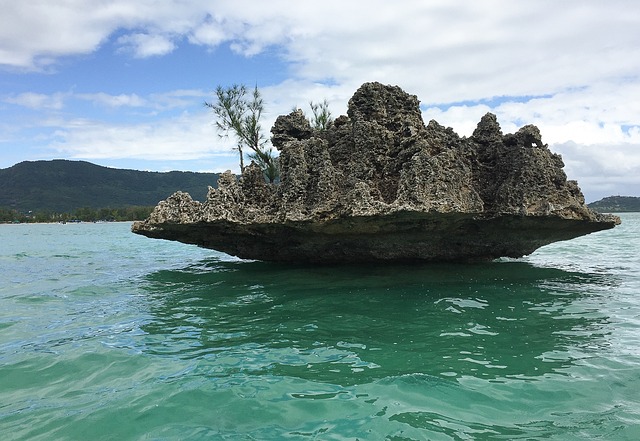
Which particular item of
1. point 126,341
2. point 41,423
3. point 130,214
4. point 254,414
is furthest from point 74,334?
point 130,214

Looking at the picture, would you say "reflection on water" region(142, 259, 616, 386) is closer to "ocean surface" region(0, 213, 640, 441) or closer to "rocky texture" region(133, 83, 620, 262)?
"ocean surface" region(0, 213, 640, 441)

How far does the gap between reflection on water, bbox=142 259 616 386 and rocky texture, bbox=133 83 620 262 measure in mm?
1130

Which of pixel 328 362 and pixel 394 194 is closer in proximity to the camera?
pixel 328 362

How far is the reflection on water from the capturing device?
5309mm

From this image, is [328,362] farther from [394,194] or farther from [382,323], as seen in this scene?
[394,194]

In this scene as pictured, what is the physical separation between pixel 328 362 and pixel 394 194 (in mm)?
5624

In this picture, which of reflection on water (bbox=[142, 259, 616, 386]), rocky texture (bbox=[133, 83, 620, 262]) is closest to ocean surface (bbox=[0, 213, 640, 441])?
reflection on water (bbox=[142, 259, 616, 386])

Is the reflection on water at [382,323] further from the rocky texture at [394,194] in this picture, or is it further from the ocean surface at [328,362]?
the rocky texture at [394,194]

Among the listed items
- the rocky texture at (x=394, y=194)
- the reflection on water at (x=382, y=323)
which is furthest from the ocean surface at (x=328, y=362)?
the rocky texture at (x=394, y=194)

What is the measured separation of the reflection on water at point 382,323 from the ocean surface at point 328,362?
0.04 meters

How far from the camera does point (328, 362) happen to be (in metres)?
5.40

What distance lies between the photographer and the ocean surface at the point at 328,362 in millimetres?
3977

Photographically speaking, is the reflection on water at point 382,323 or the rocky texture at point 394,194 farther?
the rocky texture at point 394,194

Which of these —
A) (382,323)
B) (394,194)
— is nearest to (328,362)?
(382,323)
